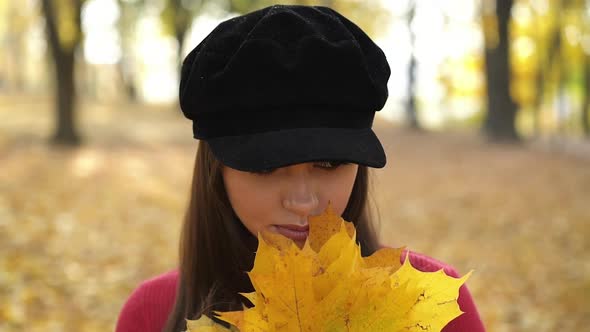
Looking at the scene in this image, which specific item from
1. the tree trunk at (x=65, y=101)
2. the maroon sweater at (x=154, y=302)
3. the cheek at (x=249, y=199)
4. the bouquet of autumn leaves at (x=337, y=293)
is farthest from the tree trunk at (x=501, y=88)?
the bouquet of autumn leaves at (x=337, y=293)

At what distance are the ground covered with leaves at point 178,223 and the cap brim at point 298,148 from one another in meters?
1.04

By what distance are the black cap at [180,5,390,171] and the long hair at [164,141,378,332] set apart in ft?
0.63

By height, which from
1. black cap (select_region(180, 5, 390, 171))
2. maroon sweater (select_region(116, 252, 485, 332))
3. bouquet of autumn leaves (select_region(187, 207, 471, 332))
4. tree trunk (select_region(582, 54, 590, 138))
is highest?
black cap (select_region(180, 5, 390, 171))

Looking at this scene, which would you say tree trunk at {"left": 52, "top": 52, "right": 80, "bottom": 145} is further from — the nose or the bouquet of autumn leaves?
the bouquet of autumn leaves

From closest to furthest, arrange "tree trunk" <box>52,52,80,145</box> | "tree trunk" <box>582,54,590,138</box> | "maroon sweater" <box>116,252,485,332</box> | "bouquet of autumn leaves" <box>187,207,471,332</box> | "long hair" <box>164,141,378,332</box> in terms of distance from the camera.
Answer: "bouquet of autumn leaves" <box>187,207,471,332</box> → "long hair" <box>164,141,378,332</box> → "maroon sweater" <box>116,252,485,332</box> → "tree trunk" <box>52,52,80,145</box> → "tree trunk" <box>582,54,590,138</box>

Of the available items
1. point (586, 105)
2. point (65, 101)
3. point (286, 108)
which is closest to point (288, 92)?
point (286, 108)

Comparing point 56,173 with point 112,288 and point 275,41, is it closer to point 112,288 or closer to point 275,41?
point 112,288

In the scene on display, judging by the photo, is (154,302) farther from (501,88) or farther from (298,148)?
(501,88)

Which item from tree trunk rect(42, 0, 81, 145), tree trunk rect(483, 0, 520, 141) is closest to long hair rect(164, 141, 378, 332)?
tree trunk rect(42, 0, 81, 145)

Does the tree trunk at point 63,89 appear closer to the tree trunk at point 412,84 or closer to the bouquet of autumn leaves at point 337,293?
the tree trunk at point 412,84

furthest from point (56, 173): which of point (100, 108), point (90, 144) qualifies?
point (100, 108)

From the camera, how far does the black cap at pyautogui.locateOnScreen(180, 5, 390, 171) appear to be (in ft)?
3.60

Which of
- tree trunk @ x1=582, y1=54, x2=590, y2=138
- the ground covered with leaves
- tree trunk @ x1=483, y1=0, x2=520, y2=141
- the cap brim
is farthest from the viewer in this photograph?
tree trunk @ x1=582, y1=54, x2=590, y2=138

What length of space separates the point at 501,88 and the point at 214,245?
1250 centimetres
